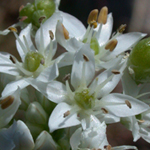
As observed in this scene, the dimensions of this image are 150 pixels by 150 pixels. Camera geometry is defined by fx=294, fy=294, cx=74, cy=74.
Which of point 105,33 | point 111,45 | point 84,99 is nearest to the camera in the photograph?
point 84,99

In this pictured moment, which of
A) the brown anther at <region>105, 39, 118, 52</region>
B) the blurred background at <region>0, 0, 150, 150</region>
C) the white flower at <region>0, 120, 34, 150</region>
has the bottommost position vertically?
the blurred background at <region>0, 0, 150, 150</region>

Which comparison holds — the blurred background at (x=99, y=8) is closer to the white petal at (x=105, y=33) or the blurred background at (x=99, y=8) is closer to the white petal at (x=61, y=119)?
the white petal at (x=105, y=33)

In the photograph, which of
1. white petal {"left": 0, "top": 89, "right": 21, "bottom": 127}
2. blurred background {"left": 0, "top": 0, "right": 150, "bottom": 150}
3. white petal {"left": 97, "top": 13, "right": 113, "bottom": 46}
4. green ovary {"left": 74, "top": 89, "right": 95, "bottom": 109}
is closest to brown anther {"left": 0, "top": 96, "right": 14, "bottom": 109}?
white petal {"left": 0, "top": 89, "right": 21, "bottom": 127}

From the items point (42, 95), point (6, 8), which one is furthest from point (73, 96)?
point (6, 8)

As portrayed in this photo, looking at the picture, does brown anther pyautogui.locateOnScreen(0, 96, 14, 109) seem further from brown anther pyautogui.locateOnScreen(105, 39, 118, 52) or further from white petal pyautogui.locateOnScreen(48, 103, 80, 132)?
brown anther pyautogui.locateOnScreen(105, 39, 118, 52)

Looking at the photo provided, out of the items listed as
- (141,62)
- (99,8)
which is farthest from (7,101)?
(99,8)

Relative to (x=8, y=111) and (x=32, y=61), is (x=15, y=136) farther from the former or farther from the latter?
(x=32, y=61)

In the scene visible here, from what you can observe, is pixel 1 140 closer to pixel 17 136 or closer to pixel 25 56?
pixel 17 136
